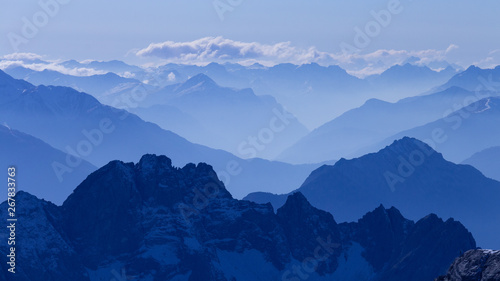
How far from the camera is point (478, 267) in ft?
296

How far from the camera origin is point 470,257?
91.3 m

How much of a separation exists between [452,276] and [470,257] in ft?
7.83

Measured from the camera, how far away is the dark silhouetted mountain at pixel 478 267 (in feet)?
292

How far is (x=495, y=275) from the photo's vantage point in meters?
88.5

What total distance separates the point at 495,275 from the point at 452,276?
15.3ft

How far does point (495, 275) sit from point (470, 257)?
342 cm

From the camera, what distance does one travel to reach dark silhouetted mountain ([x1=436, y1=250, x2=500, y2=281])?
88.9 metres

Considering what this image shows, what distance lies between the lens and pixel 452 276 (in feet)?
302
